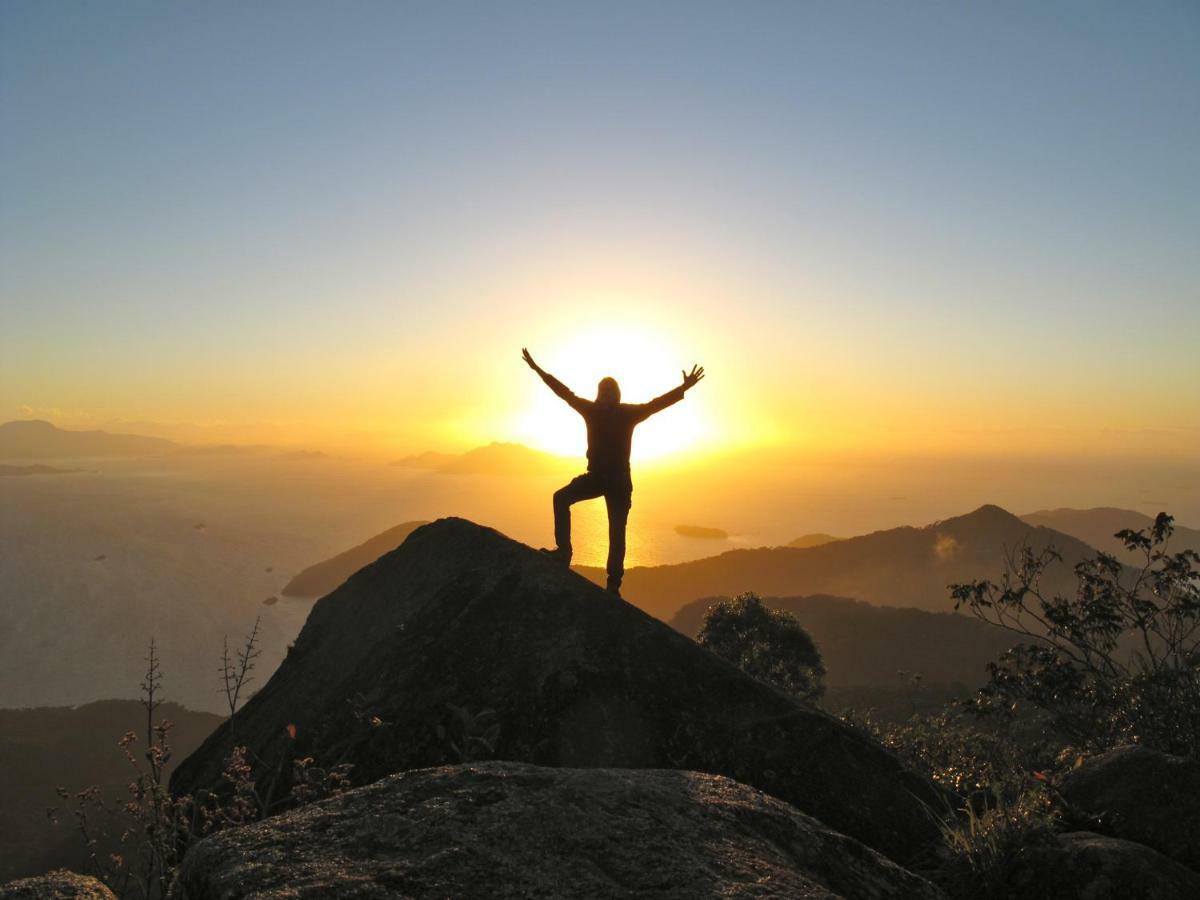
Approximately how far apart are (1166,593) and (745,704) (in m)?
11.2

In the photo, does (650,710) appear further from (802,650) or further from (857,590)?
(857,590)

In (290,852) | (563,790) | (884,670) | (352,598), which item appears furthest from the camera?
(884,670)

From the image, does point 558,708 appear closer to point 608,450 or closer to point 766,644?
point 608,450

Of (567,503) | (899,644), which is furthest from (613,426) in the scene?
(899,644)

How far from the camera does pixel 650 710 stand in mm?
6043

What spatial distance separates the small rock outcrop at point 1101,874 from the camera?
397 centimetres

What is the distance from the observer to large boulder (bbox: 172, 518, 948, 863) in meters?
5.62

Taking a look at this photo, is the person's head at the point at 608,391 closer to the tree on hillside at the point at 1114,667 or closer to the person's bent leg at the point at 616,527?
the person's bent leg at the point at 616,527

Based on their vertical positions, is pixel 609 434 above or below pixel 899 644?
above

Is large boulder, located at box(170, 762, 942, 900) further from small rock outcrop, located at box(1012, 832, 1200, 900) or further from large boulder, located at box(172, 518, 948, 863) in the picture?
large boulder, located at box(172, 518, 948, 863)

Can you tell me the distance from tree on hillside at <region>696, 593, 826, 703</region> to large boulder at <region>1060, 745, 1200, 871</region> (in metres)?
29.6

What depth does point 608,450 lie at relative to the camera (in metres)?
9.21

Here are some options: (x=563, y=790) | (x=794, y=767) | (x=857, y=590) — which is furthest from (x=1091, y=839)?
(x=857, y=590)

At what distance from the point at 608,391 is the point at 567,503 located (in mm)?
1674
